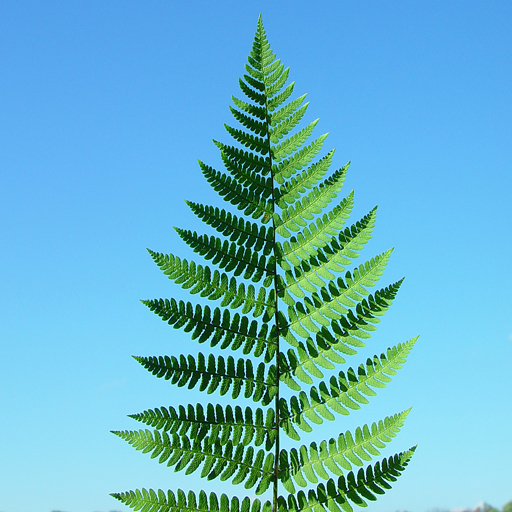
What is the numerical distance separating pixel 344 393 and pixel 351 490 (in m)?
0.48

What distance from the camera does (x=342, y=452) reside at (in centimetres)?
273

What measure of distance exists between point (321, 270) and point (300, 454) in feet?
3.37

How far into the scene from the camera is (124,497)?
8.89 feet

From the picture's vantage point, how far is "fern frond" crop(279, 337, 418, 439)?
2779 millimetres

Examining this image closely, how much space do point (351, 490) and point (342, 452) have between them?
18 cm

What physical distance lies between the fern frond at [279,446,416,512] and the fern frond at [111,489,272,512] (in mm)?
172

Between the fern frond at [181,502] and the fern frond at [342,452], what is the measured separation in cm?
22

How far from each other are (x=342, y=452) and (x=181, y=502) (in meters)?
0.86

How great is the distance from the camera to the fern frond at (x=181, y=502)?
8.66ft

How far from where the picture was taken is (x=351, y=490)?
2.66 metres

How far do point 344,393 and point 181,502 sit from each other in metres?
1.01

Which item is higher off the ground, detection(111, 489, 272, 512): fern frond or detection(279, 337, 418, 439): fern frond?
detection(279, 337, 418, 439): fern frond

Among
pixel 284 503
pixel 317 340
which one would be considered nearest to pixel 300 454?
pixel 284 503

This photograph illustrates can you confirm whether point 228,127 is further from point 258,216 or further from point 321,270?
point 321,270
